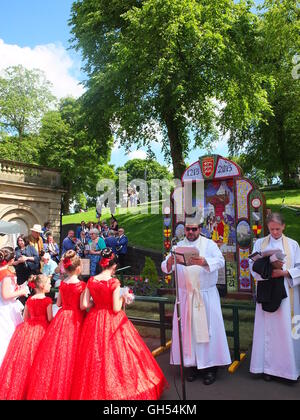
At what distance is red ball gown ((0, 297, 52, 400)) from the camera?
4207 mm

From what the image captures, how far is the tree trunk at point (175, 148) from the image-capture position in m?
20.5

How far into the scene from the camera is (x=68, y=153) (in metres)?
34.8

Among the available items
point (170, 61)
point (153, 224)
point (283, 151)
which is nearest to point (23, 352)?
point (170, 61)

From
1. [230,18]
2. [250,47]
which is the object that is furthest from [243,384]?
[250,47]

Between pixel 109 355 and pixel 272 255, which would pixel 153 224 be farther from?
pixel 109 355

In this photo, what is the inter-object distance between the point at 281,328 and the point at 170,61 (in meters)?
14.8

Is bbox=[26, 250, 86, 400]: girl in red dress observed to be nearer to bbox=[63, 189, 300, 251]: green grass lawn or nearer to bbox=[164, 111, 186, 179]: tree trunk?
bbox=[63, 189, 300, 251]: green grass lawn

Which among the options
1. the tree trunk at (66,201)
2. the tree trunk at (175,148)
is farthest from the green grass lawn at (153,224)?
the tree trunk at (66,201)

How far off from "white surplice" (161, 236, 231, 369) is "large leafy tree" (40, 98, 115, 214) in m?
25.7

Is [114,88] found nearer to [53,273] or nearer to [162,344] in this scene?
[53,273]

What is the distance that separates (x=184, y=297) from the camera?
5.40 metres

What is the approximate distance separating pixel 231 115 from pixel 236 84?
5.51ft

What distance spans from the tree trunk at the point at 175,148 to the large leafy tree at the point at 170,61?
0.19 feet

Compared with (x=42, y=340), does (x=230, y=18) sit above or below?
above
